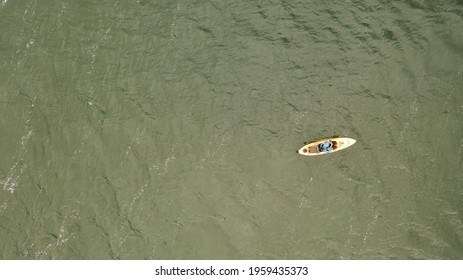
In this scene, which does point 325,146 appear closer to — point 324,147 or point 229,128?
point 324,147

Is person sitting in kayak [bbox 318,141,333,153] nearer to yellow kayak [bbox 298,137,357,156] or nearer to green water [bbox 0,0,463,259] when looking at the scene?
yellow kayak [bbox 298,137,357,156]

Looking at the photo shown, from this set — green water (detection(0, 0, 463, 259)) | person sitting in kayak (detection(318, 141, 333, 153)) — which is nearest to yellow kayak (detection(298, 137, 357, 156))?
person sitting in kayak (detection(318, 141, 333, 153))

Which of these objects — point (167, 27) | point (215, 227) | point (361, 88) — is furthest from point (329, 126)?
point (167, 27)

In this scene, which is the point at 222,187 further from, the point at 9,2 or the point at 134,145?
the point at 9,2

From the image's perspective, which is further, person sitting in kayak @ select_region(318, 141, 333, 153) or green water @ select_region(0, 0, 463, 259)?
person sitting in kayak @ select_region(318, 141, 333, 153)

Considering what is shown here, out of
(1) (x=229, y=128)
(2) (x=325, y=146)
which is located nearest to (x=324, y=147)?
(2) (x=325, y=146)

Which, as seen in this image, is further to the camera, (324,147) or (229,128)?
(229,128)
